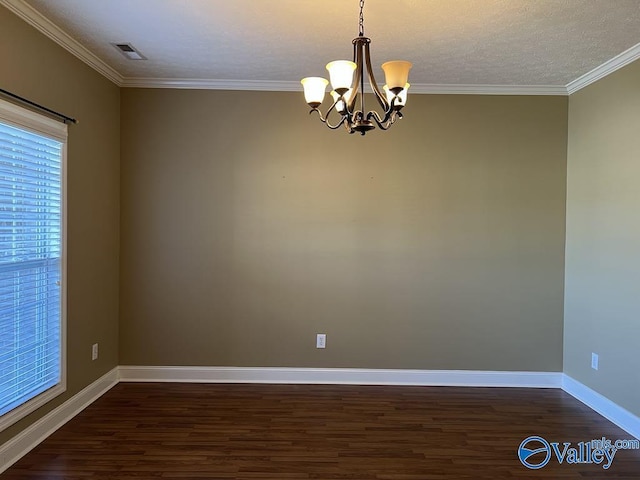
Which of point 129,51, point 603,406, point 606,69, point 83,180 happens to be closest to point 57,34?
point 129,51

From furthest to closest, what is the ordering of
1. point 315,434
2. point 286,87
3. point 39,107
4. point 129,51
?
point 286,87
point 129,51
point 315,434
point 39,107

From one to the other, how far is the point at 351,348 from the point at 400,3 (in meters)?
2.66

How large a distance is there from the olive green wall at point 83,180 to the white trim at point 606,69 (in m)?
3.83

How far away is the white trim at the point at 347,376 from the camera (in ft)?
12.0

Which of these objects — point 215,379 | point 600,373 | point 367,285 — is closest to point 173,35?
point 367,285

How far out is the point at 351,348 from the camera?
12.0 ft

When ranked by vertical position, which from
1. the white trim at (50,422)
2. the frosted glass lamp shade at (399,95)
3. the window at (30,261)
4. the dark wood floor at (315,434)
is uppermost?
the frosted glass lamp shade at (399,95)

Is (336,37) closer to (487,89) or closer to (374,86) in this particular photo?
(374,86)

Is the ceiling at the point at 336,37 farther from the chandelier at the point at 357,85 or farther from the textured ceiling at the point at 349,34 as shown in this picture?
the chandelier at the point at 357,85

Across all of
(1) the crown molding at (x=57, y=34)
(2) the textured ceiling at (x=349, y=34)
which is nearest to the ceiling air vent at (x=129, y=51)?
(2) the textured ceiling at (x=349, y=34)

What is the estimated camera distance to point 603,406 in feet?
10.2

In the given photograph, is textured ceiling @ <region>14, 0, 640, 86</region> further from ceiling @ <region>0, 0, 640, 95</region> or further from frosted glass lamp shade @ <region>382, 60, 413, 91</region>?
frosted glass lamp shade @ <region>382, 60, 413, 91</region>

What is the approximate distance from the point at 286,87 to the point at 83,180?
5.83 feet

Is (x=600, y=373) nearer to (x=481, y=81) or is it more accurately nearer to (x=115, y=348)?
(x=481, y=81)
